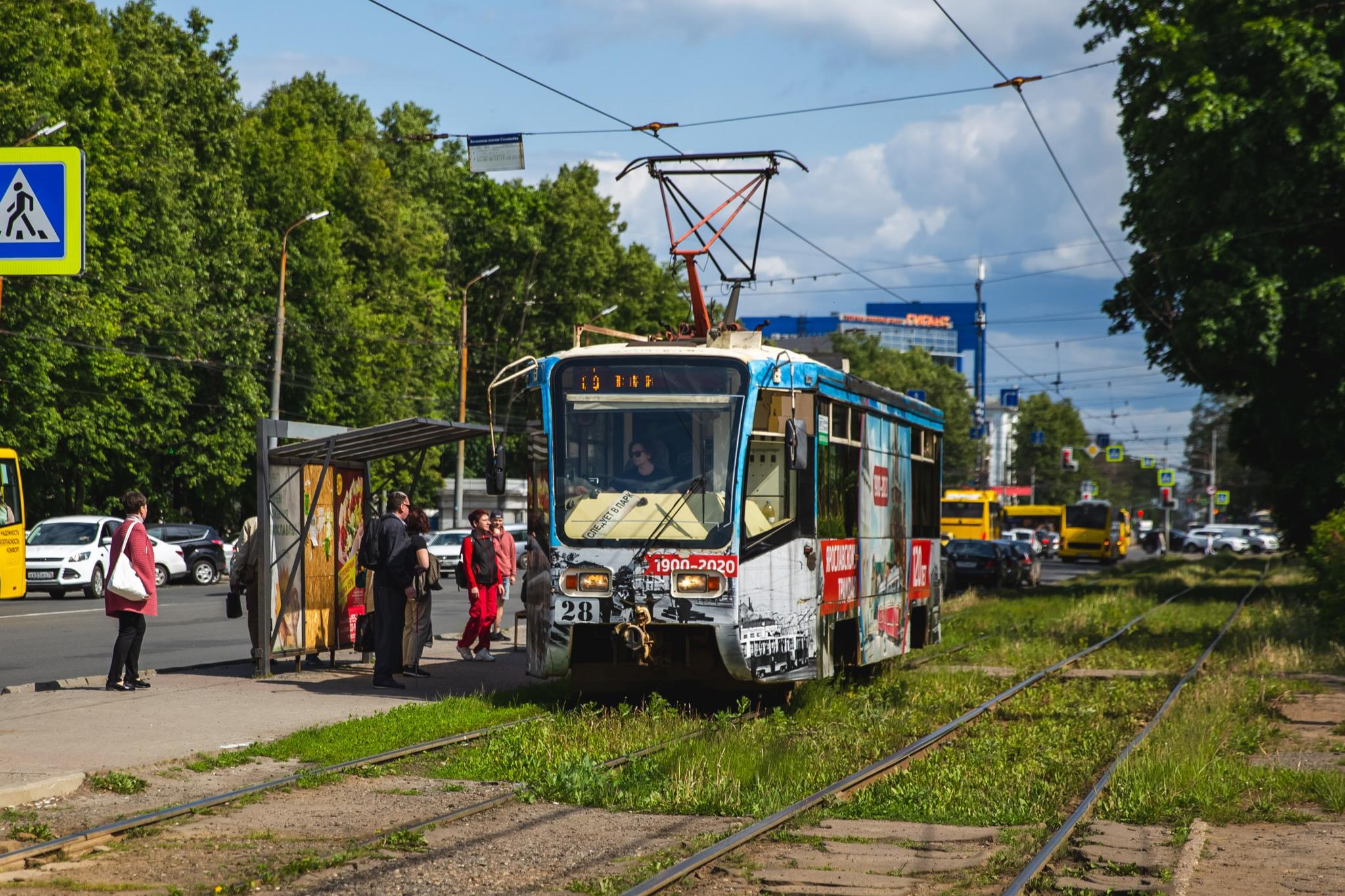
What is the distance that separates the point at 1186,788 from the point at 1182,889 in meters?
2.67

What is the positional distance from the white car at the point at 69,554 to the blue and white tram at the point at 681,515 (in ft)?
70.5

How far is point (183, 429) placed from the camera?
4700cm

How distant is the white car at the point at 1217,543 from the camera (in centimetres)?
9938

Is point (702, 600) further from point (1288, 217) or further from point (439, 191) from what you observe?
point (439, 191)

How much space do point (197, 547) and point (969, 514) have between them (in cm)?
3130

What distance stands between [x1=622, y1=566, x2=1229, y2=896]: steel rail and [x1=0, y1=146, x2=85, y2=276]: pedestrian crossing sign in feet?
16.0

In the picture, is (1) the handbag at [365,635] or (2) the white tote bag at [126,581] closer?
(2) the white tote bag at [126,581]

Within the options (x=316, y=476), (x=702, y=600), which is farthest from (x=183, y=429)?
(x=702, y=600)

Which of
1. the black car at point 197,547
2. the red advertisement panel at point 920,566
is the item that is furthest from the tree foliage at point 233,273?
the red advertisement panel at point 920,566

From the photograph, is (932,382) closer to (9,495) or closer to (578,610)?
(9,495)

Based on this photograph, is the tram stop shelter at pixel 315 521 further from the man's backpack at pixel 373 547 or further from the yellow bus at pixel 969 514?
the yellow bus at pixel 969 514

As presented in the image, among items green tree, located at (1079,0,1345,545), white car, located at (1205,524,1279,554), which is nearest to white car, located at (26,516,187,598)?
green tree, located at (1079,0,1345,545)

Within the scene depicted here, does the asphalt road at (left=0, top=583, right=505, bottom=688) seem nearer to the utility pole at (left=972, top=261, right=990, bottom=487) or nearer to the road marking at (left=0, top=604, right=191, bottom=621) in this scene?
the road marking at (left=0, top=604, right=191, bottom=621)

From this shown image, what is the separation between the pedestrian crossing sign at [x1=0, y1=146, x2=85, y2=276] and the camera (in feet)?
30.9
